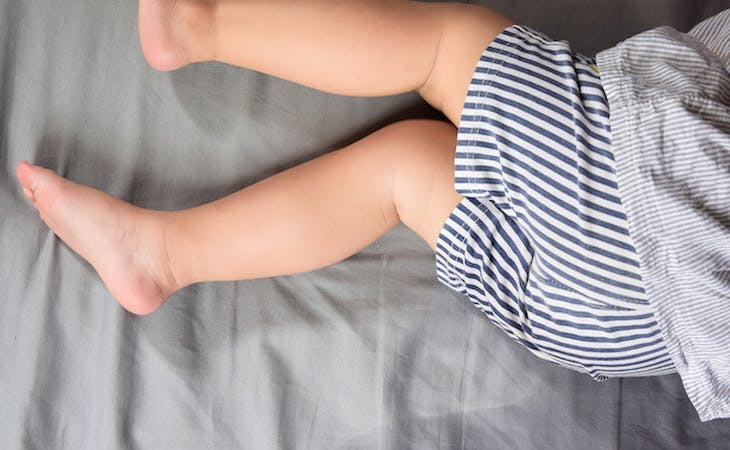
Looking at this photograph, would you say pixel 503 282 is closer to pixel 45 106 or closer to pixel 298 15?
pixel 298 15

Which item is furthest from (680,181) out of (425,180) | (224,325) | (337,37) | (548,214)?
(224,325)

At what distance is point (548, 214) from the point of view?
2.54 feet

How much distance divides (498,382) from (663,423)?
0.82ft

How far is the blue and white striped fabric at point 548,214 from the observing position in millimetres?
764

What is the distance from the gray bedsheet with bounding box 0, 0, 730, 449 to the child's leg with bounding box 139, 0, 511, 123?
0.12 meters

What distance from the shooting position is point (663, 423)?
1.03 m

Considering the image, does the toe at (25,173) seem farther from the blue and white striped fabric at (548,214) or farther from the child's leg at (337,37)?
the blue and white striped fabric at (548,214)

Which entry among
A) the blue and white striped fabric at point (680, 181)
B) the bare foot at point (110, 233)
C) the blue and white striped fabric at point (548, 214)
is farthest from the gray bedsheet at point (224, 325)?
the blue and white striped fabric at point (680, 181)

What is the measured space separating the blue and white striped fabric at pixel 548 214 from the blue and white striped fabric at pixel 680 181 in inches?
0.9

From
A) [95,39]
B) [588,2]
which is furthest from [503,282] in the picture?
[95,39]

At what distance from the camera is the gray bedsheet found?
37.0 inches

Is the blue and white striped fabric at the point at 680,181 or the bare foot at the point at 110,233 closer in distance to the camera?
the blue and white striped fabric at the point at 680,181

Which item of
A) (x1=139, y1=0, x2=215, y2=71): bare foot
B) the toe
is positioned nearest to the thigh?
(x1=139, y1=0, x2=215, y2=71): bare foot

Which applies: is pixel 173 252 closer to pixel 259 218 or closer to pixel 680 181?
pixel 259 218
